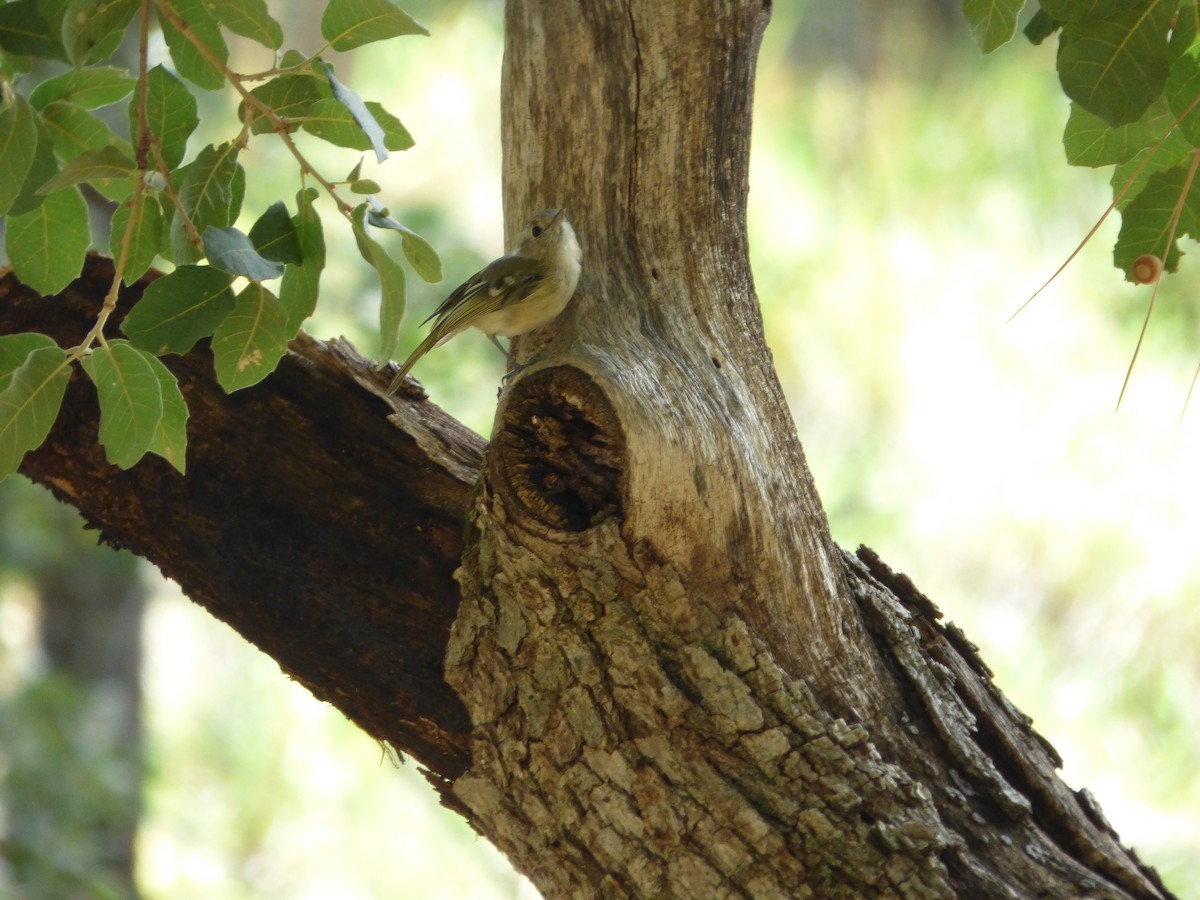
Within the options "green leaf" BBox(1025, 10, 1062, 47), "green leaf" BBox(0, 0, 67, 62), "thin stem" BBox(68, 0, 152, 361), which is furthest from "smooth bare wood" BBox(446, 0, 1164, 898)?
"green leaf" BBox(0, 0, 67, 62)

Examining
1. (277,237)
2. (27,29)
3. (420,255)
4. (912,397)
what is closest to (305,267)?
(277,237)

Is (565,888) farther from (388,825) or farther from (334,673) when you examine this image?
(388,825)

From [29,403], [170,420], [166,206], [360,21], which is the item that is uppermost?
[360,21]

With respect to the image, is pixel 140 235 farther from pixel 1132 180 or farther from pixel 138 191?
pixel 1132 180

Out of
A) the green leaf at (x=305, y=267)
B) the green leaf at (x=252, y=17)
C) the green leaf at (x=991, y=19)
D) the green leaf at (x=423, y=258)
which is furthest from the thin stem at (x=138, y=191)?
the green leaf at (x=991, y=19)

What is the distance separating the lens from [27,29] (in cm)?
150

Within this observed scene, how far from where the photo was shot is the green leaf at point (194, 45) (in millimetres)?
1502

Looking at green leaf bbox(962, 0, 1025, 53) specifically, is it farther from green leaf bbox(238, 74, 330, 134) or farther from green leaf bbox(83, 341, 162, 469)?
green leaf bbox(83, 341, 162, 469)

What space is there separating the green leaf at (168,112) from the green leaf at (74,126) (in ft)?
0.43

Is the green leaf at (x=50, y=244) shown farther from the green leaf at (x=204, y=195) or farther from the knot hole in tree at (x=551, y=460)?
the knot hole in tree at (x=551, y=460)

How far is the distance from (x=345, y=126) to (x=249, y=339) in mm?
322

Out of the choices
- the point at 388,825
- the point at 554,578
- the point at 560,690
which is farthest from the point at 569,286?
the point at 388,825

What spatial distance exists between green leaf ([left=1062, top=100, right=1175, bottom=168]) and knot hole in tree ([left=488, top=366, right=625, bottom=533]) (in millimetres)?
741

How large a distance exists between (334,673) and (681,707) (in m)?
0.56
